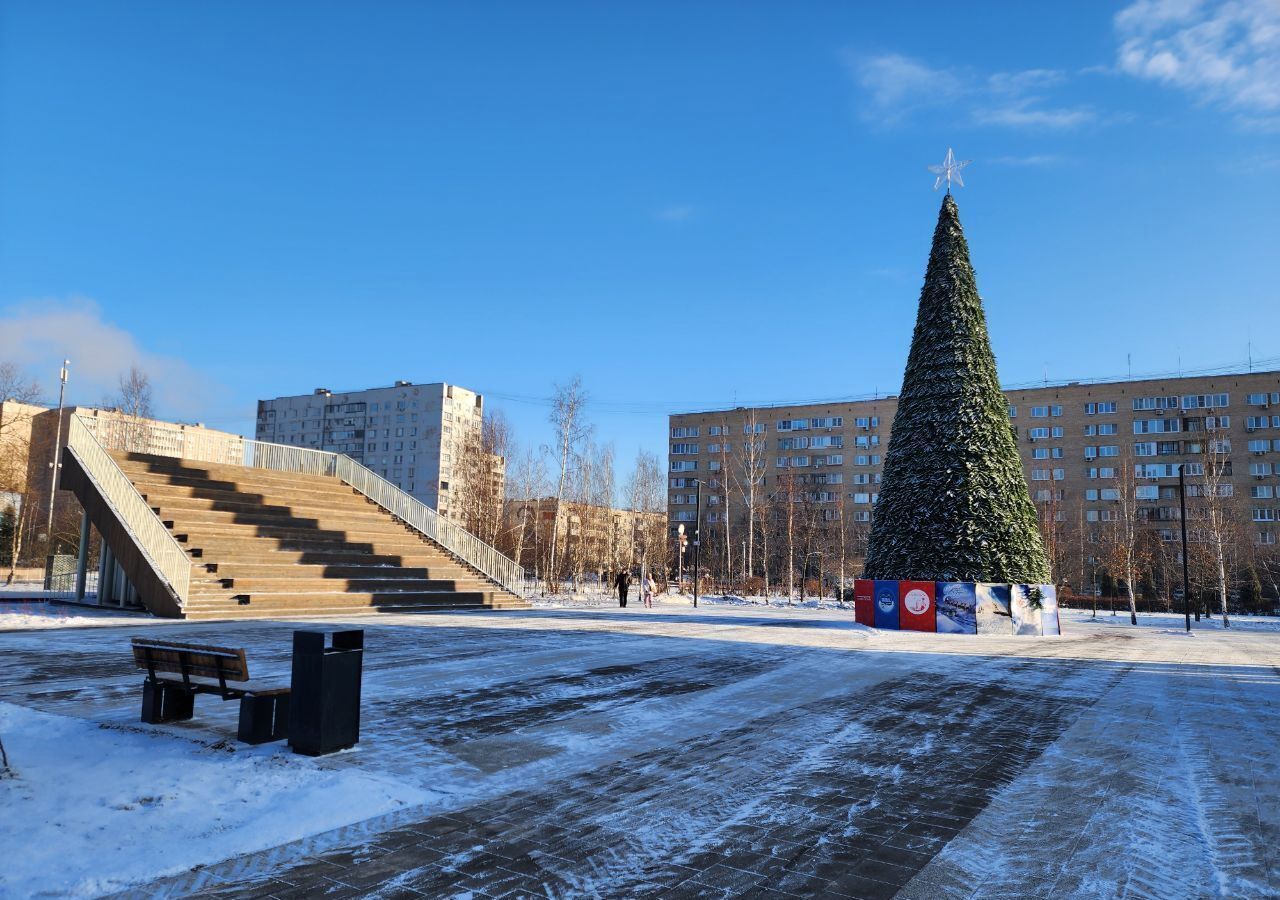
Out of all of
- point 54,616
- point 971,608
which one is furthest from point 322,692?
point 971,608

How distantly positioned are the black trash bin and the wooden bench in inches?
14.3

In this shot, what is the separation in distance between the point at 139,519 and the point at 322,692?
52.1 ft

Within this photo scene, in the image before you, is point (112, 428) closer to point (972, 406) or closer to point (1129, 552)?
point (972, 406)

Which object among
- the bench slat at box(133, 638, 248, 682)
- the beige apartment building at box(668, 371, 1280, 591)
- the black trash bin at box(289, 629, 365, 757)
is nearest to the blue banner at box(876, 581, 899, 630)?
the black trash bin at box(289, 629, 365, 757)

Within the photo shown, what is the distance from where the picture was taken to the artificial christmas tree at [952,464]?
23.3 meters

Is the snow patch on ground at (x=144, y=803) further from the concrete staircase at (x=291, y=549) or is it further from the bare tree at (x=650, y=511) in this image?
the bare tree at (x=650, y=511)

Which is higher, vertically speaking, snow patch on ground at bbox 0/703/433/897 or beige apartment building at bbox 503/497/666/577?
beige apartment building at bbox 503/497/666/577

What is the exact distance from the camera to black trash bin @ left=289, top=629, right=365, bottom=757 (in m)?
6.54

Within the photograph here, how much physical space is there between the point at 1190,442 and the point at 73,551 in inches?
3321

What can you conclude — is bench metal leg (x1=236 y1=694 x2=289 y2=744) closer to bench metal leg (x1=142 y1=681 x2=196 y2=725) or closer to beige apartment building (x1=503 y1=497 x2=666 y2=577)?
bench metal leg (x1=142 y1=681 x2=196 y2=725)

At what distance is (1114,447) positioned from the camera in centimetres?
7481

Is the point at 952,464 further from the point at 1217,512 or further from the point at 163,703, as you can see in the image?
the point at 1217,512

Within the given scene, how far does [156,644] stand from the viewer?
750cm

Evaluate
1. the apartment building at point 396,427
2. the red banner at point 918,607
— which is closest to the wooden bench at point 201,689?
the red banner at point 918,607
